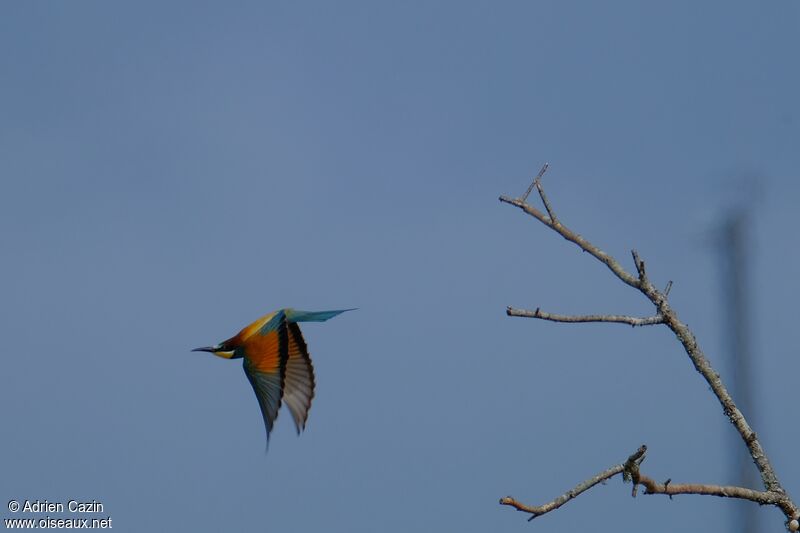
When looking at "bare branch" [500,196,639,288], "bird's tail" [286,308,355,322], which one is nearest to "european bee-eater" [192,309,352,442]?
"bird's tail" [286,308,355,322]

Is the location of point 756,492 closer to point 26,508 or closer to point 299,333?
point 299,333

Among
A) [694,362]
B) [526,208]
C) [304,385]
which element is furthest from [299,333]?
[694,362]

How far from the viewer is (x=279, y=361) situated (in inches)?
204

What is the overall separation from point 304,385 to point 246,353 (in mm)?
325

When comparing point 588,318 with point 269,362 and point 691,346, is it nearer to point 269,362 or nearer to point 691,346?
point 691,346

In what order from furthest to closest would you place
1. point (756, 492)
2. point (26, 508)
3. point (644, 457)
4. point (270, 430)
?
point (26, 508)
point (270, 430)
point (756, 492)
point (644, 457)

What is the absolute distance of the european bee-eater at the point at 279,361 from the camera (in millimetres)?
5180

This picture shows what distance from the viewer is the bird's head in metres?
5.36

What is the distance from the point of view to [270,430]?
16.6ft

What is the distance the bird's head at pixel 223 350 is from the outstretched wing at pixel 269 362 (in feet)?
0.26

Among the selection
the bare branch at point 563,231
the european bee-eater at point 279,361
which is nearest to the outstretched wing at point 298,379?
the european bee-eater at point 279,361

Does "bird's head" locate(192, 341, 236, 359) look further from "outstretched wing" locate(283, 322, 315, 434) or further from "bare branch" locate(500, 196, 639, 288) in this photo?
"bare branch" locate(500, 196, 639, 288)

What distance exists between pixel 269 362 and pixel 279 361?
2.1 inches

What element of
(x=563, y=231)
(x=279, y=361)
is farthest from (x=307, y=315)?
(x=563, y=231)
